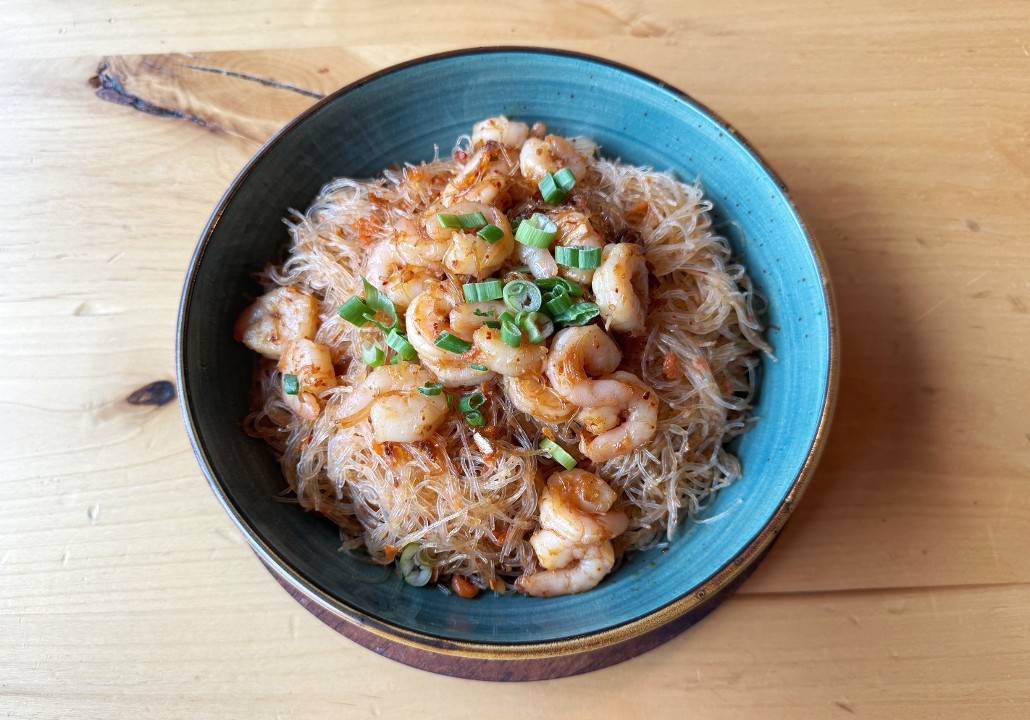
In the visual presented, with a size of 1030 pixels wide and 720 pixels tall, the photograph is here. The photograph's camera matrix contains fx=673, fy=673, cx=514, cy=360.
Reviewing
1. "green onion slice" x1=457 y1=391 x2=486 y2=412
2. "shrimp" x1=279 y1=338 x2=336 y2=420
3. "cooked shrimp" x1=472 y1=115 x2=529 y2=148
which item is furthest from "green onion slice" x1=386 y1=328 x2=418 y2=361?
"cooked shrimp" x1=472 y1=115 x2=529 y2=148

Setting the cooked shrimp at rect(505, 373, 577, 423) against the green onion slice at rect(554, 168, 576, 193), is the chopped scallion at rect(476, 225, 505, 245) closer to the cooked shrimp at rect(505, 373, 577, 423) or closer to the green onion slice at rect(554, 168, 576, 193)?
the green onion slice at rect(554, 168, 576, 193)

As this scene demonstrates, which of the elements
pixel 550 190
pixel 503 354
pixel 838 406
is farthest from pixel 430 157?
pixel 838 406

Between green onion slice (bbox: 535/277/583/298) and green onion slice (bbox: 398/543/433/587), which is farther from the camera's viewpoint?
green onion slice (bbox: 398/543/433/587)

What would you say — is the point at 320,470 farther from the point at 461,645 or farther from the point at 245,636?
the point at 461,645

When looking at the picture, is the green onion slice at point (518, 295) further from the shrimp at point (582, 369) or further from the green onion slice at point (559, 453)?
the green onion slice at point (559, 453)

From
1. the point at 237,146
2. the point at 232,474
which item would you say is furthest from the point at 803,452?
the point at 237,146

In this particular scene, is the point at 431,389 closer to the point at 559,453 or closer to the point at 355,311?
the point at 355,311
